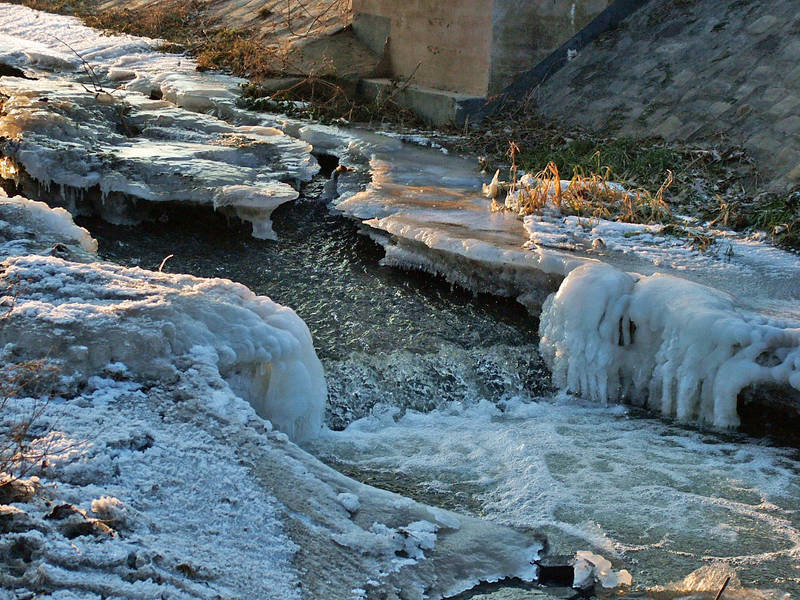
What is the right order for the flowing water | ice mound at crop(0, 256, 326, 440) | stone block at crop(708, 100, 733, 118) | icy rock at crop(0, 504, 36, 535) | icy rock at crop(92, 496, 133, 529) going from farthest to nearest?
stone block at crop(708, 100, 733, 118)
ice mound at crop(0, 256, 326, 440)
the flowing water
icy rock at crop(92, 496, 133, 529)
icy rock at crop(0, 504, 36, 535)

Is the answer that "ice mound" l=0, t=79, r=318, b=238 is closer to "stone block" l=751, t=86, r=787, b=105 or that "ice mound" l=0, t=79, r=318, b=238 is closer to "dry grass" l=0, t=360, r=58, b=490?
"dry grass" l=0, t=360, r=58, b=490

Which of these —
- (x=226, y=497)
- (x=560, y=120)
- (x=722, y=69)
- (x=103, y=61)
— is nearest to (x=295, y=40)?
(x=103, y=61)

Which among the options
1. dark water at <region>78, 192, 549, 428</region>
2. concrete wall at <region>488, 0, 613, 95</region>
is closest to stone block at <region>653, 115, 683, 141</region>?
concrete wall at <region>488, 0, 613, 95</region>

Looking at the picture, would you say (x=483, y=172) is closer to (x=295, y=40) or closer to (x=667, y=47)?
(x=667, y=47)

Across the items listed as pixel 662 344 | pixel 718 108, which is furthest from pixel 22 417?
pixel 718 108

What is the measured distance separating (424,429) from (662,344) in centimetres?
155

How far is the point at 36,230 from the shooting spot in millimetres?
6012

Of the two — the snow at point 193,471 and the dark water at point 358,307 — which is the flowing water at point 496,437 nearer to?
the dark water at point 358,307

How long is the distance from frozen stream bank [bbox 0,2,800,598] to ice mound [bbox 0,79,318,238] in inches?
1.8

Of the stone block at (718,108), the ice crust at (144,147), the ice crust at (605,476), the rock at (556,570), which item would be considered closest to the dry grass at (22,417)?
the ice crust at (605,476)

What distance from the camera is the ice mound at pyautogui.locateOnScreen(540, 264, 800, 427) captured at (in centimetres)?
531

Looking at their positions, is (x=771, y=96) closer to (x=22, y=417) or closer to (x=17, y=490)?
(x=22, y=417)

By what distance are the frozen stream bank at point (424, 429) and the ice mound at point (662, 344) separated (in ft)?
0.53

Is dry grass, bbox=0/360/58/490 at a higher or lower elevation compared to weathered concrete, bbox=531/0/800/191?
lower
